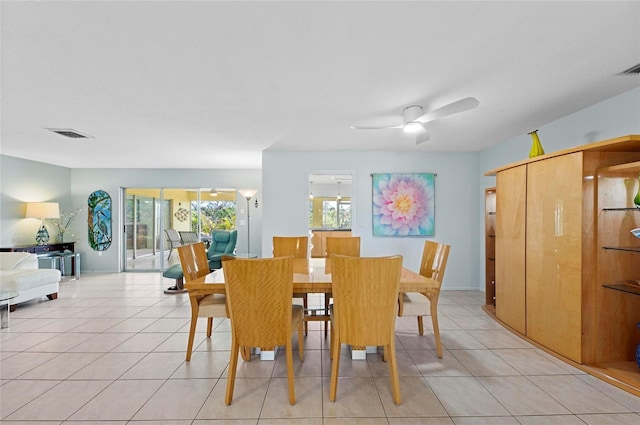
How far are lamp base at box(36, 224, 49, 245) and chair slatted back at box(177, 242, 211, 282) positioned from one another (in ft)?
16.2

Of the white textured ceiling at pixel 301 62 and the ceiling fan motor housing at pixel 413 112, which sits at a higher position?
the white textured ceiling at pixel 301 62

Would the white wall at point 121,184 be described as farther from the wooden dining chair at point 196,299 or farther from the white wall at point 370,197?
the wooden dining chair at point 196,299

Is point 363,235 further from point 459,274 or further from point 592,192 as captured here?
point 592,192

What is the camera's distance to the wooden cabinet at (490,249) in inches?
157

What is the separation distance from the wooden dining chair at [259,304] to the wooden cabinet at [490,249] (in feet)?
10.7

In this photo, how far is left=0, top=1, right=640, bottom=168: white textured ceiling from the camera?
155cm

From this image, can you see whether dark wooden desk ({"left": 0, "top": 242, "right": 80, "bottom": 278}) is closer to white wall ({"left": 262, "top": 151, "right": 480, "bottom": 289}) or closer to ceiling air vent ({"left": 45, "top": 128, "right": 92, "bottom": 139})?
ceiling air vent ({"left": 45, "top": 128, "right": 92, "bottom": 139})

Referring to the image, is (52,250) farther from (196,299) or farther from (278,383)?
(278,383)

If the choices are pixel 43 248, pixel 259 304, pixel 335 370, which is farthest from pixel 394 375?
pixel 43 248

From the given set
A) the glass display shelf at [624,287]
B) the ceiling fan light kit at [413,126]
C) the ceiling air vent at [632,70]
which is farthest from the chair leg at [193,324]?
the ceiling air vent at [632,70]

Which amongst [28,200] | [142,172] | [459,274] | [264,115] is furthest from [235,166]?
[459,274]

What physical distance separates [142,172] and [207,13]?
6.14m

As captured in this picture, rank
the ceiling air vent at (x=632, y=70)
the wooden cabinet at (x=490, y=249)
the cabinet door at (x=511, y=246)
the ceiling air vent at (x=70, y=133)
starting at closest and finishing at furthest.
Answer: the ceiling air vent at (x=632, y=70)
the cabinet door at (x=511, y=246)
the ceiling air vent at (x=70, y=133)
the wooden cabinet at (x=490, y=249)

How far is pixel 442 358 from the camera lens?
2.55 m
